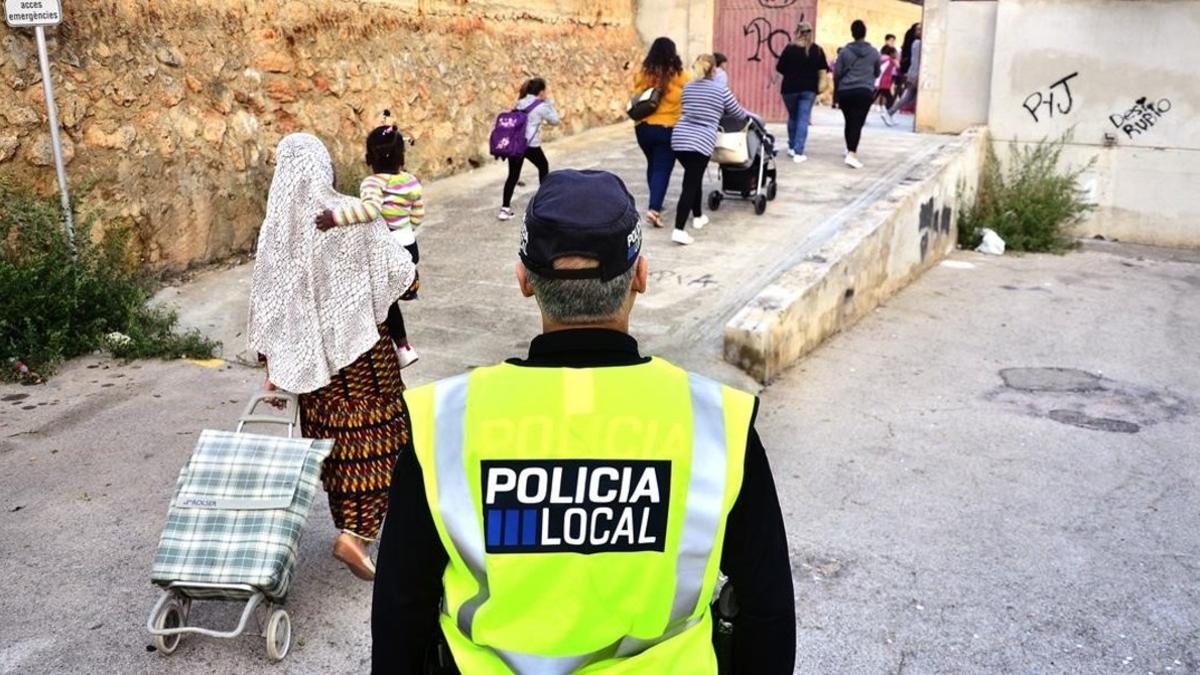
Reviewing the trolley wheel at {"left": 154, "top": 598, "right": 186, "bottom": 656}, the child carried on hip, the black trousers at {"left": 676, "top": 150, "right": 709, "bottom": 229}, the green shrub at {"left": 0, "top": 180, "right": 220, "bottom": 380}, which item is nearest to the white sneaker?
the child carried on hip

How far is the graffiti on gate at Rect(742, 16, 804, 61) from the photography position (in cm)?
1692

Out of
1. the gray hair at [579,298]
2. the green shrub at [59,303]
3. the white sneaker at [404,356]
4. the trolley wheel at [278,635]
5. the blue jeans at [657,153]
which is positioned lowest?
the trolley wheel at [278,635]

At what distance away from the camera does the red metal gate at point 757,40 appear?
16875 millimetres

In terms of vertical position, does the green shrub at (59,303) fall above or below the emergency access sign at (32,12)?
below

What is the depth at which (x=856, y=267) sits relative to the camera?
8836mm

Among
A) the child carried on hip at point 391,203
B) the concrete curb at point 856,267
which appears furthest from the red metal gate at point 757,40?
the child carried on hip at point 391,203

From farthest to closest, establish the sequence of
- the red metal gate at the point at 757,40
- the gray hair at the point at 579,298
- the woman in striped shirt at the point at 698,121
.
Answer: the red metal gate at the point at 757,40
the woman in striped shirt at the point at 698,121
the gray hair at the point at 579,298

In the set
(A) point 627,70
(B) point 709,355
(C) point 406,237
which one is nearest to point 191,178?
(C) point 406,237

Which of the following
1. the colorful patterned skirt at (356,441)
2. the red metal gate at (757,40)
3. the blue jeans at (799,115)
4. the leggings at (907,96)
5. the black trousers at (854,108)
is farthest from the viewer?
the leggings at (907,96)

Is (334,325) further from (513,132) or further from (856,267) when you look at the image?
(513,132)

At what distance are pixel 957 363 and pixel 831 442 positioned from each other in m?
2.32

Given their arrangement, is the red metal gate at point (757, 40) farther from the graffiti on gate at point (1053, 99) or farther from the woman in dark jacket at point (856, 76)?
the woman in dark jacket at point (856, 76)

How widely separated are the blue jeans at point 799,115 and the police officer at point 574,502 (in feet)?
37.2

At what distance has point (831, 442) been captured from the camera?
6.21m
